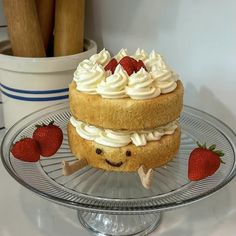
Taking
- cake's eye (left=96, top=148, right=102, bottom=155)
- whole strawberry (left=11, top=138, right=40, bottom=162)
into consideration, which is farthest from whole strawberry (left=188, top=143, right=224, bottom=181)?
whole strawberry (left=11, top=138, right=40, bottom=162)

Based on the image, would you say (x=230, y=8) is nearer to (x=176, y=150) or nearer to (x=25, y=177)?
(x=176, y=150)

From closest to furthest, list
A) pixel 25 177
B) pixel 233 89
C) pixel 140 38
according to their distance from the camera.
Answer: pixel 25 177, pixel 233 89, pixel 140 38

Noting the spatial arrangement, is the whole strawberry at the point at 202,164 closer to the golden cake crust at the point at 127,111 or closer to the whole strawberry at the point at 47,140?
the golden cake crust at the point at 127,111

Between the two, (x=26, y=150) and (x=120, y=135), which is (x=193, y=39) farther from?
(x=26, y=150)

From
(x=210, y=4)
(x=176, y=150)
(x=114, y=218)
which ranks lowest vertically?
(x=114, y=218)

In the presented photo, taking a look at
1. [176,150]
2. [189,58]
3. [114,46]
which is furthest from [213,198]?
[114,46]

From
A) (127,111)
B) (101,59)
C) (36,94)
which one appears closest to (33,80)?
(36,94)
